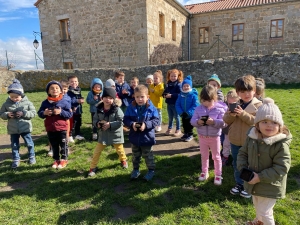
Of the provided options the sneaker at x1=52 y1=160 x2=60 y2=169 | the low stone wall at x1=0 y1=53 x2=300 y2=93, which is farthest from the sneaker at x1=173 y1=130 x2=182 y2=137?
the low stone wall at x1=0 y1=53 x2=300 y2=93

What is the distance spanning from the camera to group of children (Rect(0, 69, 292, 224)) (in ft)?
6.82

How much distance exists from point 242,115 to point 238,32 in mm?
19033

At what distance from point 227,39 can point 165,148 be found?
58.0 ft

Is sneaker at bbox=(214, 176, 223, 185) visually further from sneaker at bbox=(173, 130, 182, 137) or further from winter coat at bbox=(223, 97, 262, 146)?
sneaker at bbox=(173, 130, 182, 137)

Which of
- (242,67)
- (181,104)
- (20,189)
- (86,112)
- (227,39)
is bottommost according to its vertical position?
(20,189)

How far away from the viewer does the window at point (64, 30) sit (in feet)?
56.5

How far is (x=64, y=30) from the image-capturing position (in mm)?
17453

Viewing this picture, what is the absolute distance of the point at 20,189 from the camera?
11.0 ft

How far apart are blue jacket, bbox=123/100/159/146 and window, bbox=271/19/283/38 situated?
1904 centimetres

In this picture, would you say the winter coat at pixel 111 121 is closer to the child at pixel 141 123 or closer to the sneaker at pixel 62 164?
the child at pixel 141 123

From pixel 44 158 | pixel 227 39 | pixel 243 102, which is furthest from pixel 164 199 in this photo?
pixel 227 39

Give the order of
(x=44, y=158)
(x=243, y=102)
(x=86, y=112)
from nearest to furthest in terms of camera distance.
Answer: (x=243, y=102)
(x=44, y=158)
(x=86, y=112)

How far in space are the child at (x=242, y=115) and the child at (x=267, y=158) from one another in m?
0.57

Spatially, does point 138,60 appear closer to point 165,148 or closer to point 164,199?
point 165,148
